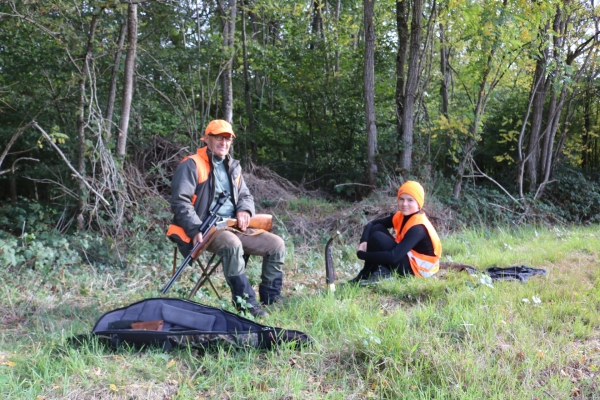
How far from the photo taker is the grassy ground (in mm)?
2910

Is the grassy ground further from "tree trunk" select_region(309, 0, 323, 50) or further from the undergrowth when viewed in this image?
"tree trunk" select_region(309, 0, 323, 50)

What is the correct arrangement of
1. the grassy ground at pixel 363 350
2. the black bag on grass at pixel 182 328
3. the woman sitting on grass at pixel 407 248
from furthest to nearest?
the woman sitting on grass at pixel 407 248, the black bag on grass at pixel 182 328, the grassy ground at pixel 363 350

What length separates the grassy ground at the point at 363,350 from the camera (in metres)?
2.91

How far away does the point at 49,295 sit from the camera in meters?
4.93

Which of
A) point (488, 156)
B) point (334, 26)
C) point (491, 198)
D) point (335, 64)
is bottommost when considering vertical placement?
point (491, 198)

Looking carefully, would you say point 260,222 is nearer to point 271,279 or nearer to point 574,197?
point 271,279

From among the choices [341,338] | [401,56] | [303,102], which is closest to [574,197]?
[401,56]

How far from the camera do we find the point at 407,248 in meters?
4.80

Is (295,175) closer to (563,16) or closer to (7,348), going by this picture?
(563,16)

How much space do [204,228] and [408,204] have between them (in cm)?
197

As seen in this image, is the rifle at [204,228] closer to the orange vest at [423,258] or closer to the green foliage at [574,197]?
the orange vest at [423,258]

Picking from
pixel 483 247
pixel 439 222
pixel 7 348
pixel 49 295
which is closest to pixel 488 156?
pixel 439 222

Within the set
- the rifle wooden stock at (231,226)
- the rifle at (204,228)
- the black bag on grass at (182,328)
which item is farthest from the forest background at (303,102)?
the black bag on grass at (182,328)

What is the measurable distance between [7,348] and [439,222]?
6.77m
